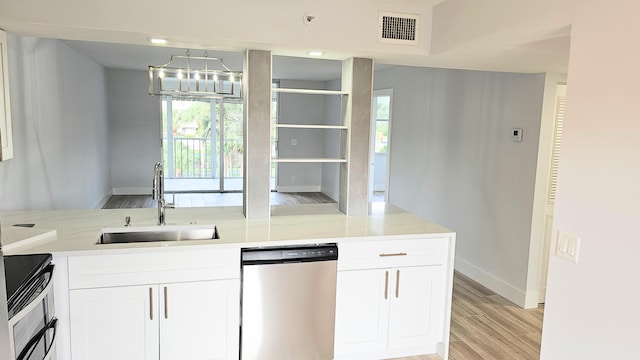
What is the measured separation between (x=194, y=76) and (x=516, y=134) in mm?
3311

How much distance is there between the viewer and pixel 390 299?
2807 millimetres

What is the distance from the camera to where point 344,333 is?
276cm

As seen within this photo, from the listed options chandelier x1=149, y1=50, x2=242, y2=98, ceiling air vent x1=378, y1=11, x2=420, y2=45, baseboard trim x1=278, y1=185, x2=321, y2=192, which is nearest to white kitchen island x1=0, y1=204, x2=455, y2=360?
chandelier x1=149, y1=50, x2=242, y2=98

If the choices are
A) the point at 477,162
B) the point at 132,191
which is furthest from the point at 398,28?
the point at 132,191

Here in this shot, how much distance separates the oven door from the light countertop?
9.8 inches

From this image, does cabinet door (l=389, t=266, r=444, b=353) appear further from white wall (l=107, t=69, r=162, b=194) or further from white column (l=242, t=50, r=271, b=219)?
white wall (l=107, t=69, r=162, b=194)

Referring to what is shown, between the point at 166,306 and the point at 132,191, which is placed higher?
the point at 166,306

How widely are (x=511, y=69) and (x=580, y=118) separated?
71.6 inches

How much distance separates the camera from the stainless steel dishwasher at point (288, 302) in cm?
257

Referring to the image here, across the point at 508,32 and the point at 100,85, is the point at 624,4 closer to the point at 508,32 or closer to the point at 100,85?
the point at 508,32

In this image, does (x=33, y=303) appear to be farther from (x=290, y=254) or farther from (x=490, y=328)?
(x=490, y=328)

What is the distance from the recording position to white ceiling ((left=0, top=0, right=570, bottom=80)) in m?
2.37

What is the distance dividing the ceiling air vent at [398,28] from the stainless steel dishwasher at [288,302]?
1452 millimetres

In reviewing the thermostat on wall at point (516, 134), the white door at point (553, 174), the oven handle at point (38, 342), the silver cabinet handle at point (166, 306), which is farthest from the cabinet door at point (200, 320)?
the thermostat on wall at point (516, 134)
